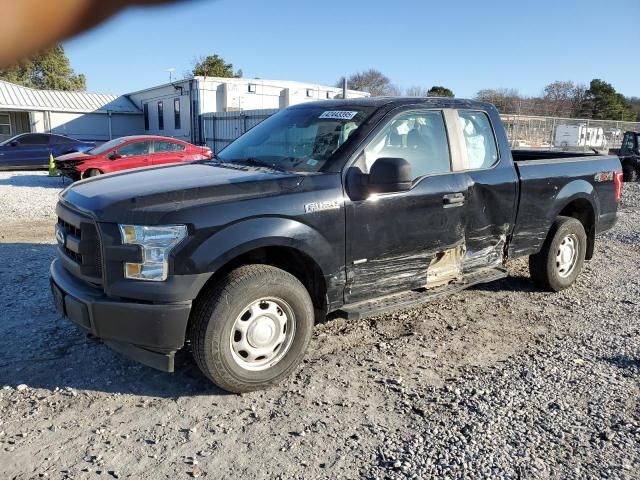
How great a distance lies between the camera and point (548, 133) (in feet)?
89.6

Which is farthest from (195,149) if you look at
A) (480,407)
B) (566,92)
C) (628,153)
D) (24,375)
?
(566,92)

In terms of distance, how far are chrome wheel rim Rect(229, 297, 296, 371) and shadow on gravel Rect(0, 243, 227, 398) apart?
32 centimetres

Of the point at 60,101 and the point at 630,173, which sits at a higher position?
the point at 60,101

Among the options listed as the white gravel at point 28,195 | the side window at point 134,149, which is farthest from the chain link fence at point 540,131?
the white gravel at point 28,195

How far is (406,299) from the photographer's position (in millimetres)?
4266

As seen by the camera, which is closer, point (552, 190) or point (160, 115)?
point (552, 190)

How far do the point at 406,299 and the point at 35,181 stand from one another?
1500cm

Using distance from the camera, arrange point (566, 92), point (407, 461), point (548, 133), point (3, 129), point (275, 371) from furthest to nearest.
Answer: point (566, 92)
point (3, 129)
point (548, 133)
point (275, 371)
point (407, 461)

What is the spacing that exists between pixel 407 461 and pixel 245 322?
1.30m

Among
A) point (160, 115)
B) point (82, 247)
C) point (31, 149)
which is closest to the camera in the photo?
point (82, 247)

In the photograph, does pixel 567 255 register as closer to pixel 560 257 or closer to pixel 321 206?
pixel 560 257

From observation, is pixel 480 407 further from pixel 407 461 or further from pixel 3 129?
pixel 3 129

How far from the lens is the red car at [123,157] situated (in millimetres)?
13594

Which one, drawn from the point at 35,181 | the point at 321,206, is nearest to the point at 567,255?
the point at 321,206
